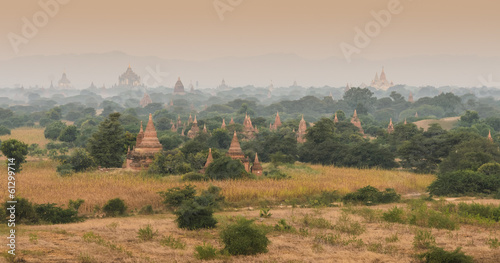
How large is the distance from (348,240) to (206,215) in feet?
20.1

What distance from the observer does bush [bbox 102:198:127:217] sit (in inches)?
1042

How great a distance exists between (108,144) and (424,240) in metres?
30.8

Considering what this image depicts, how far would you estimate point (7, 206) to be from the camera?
24.5 m

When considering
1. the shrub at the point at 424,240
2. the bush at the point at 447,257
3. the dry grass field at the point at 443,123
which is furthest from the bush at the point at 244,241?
the dry grass field at the point at 443,123

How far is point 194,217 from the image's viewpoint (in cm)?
2281

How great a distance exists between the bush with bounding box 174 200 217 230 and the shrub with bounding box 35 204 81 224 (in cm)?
505

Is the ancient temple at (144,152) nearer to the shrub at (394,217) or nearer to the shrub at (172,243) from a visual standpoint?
A: the shrub at (394,217)

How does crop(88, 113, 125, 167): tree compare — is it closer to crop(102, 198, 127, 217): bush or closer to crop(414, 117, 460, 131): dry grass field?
crop(102, 198, 127, 217): bush

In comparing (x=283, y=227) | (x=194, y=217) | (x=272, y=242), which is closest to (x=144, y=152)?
(x=194, y=217)

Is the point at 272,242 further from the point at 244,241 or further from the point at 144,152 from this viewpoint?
the point at 144,152

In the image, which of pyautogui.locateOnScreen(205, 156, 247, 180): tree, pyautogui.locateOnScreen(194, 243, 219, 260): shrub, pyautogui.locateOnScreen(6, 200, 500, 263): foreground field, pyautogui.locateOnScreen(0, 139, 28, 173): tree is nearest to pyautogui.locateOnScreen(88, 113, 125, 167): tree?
pyautogui.locateOnScreen(0, 139, 28, 173): tree

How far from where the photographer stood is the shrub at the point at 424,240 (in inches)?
759

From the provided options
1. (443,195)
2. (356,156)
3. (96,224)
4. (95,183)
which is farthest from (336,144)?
(96,224)

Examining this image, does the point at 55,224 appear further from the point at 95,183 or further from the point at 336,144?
the point at 336,144
